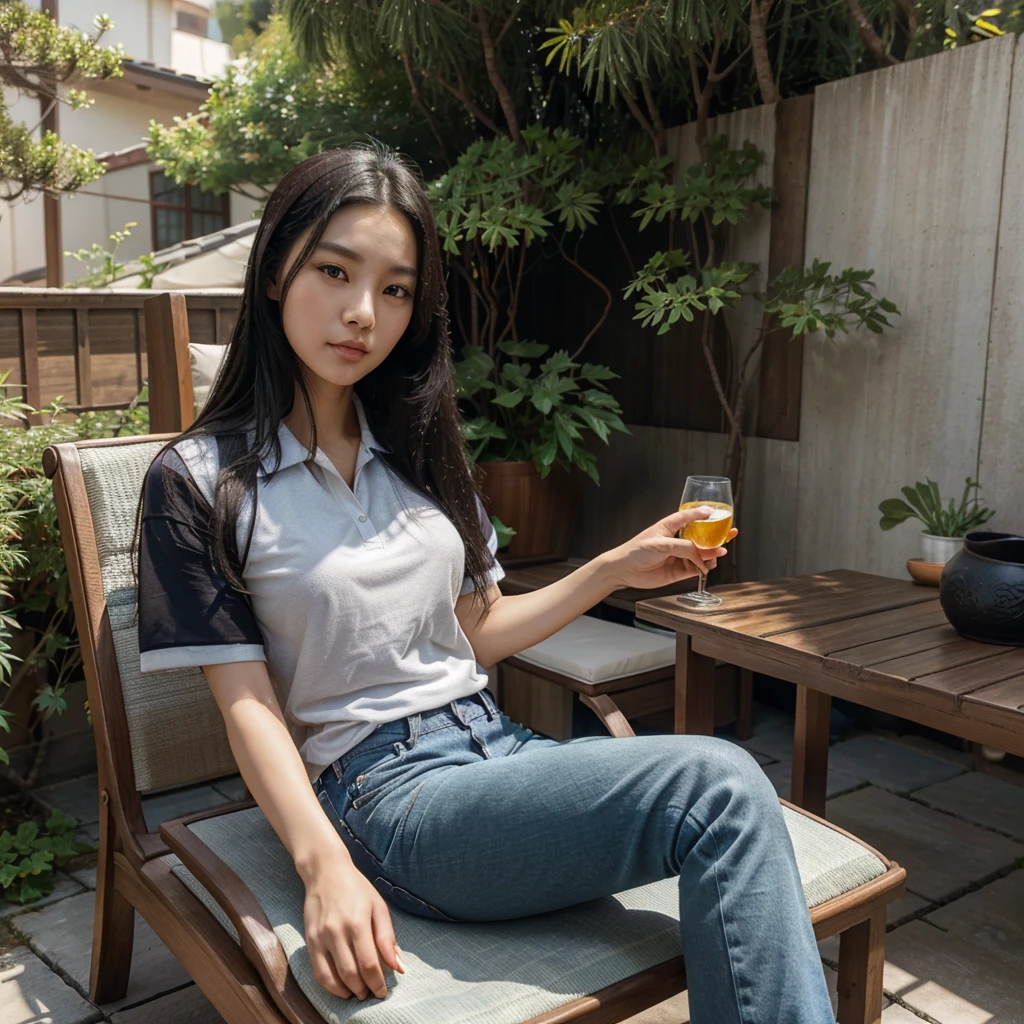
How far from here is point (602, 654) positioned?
3271 mm

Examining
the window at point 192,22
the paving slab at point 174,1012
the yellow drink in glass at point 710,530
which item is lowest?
the paving slab at point 174,1012

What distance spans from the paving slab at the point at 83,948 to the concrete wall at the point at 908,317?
2495 mm

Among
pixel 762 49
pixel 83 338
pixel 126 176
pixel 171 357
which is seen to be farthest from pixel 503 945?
pixel 126 176

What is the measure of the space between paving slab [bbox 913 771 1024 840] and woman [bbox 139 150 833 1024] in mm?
1762

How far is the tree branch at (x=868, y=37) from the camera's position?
3.38 m

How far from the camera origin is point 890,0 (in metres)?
3.58

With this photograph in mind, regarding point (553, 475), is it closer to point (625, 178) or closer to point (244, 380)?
point (625, 178)

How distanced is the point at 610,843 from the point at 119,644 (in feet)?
3.44

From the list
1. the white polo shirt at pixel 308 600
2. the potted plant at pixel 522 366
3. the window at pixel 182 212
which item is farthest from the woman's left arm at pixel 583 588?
the window at pixel 182 212

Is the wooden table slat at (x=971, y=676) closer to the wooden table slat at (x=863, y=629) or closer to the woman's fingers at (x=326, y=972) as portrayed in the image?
the wooden table slat at (x=863, y=629)

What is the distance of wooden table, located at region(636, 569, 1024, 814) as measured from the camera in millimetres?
1944

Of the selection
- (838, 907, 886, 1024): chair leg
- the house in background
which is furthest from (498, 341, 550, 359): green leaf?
the house in background

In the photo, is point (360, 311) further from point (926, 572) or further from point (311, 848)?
point (926, 572)

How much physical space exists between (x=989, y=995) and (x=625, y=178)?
9.64 feet
